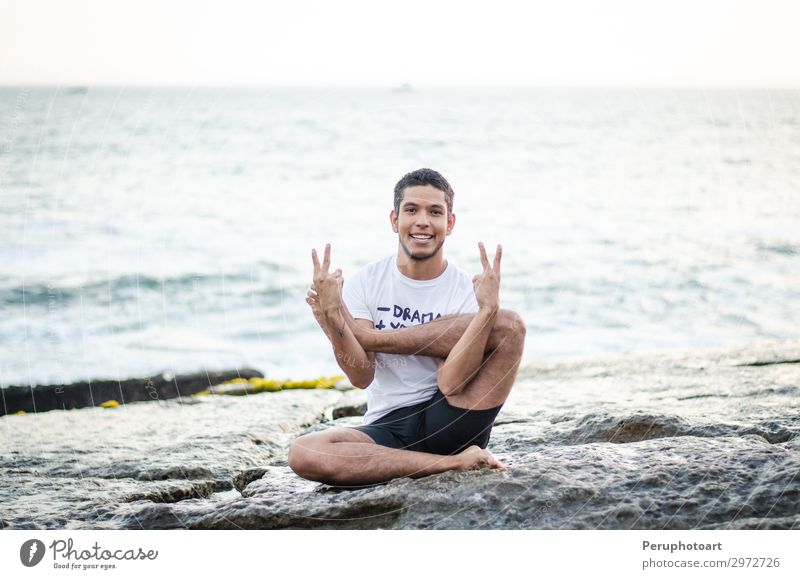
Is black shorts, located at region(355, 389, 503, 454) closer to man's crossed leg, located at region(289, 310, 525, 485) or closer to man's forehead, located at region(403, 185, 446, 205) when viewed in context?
man's crossed leg, located at region(289, 310, 525, 485)

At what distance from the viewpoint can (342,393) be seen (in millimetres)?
4637

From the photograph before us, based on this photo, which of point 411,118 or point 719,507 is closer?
point 719,507

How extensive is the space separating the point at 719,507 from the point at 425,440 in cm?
96

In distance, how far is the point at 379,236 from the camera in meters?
5.54

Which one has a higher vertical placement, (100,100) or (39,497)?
(100,100)

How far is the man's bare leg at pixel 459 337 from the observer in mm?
2660

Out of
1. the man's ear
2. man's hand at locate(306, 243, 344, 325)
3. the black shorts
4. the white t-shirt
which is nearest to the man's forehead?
the man's ear

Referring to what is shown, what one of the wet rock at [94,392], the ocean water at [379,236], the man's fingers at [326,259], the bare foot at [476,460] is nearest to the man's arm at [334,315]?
the man's fingers at [326,259]

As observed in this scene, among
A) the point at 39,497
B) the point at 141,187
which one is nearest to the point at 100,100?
the point at 141,187

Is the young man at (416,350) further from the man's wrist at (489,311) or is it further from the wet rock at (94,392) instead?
the wet rock at (94,392)

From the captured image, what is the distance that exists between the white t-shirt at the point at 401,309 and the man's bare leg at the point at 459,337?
0.32ft

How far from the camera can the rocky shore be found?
2.38m
